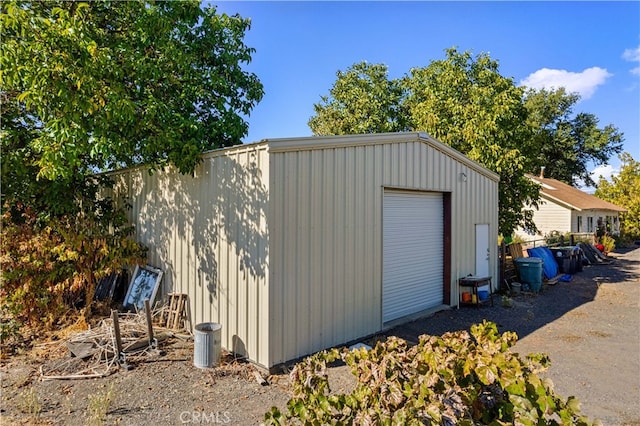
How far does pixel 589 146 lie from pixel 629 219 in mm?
9916

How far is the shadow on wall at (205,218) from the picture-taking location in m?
4.94

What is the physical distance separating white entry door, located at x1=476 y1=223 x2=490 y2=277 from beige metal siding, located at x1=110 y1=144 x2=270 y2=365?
20.0 feet

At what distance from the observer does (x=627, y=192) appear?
26672mm

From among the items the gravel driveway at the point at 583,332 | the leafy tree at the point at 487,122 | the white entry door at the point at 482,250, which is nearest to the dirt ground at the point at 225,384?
the gravel driveway at the point at 583,332

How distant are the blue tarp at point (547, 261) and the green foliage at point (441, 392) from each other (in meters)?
10.4

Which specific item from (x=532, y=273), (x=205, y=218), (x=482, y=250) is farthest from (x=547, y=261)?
(x=205, y=218)

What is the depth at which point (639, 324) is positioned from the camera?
7.10 meters

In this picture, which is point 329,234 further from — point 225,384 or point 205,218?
point 225,384

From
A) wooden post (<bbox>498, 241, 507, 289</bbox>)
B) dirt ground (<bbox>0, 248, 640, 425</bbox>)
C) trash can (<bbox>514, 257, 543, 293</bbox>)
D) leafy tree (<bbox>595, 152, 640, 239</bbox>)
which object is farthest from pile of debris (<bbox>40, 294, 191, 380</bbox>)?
leafy tree (<bbox>595, 152, 640, 239</bbox>)

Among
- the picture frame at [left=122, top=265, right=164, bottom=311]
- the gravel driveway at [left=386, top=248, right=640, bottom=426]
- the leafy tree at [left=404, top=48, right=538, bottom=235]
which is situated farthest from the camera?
the leafy tree at [left=404, top=48, right=538, bottom=235]

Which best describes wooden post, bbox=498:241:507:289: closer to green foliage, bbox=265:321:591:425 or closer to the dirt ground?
the dirt ground

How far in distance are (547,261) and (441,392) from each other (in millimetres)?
11230

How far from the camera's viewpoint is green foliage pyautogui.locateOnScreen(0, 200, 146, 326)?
237 inches

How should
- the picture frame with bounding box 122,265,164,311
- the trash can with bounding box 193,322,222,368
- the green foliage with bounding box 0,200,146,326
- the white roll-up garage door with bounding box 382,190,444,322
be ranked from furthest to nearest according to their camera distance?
1. the white roll-up garage door with bounding box 382,190,444,322
2. the picture frame with bounding box 122,265,164,311
3. the green foliage with bounding box 0,200,146,326
4. the trash can with bounding box 193,322,222,368
